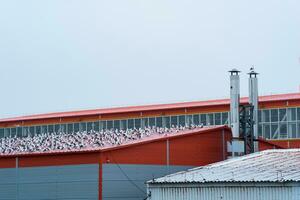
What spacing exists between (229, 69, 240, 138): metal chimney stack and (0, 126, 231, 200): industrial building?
174 centimetres

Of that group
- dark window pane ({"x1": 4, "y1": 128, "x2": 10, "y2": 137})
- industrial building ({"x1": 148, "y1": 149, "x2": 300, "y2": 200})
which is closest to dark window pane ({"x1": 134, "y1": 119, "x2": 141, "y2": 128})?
dark window pane ({"x1": 4, "y1": 128, "x2": 10, "y2": 137})

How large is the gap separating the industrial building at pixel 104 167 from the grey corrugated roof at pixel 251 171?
409 cm

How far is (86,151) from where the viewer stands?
46.4 m

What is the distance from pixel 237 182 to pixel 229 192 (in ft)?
2.40

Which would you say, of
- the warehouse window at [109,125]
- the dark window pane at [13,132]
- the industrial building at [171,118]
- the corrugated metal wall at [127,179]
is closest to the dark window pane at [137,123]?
the industrial building at [171,118]

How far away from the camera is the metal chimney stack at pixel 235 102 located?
53750 mm

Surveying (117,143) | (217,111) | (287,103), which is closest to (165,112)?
(217,111)

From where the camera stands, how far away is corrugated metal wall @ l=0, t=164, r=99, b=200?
46.3m

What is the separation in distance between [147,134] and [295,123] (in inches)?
857

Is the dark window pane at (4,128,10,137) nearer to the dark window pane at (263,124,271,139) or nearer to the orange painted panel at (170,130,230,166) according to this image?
the dark window pane at (263,124,271,139)

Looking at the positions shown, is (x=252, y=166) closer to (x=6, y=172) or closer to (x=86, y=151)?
(x=86, y=151)

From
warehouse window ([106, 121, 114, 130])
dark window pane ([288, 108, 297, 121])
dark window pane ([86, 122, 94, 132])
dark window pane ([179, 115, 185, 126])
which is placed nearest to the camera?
dark window pane ([288, 108, 297, 121])

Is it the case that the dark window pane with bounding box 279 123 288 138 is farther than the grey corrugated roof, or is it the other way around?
the dark window pane with bounding box 279 123 288 138

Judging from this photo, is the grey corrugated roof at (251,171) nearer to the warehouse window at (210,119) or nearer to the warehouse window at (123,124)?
the warehouse window at (210,119)
